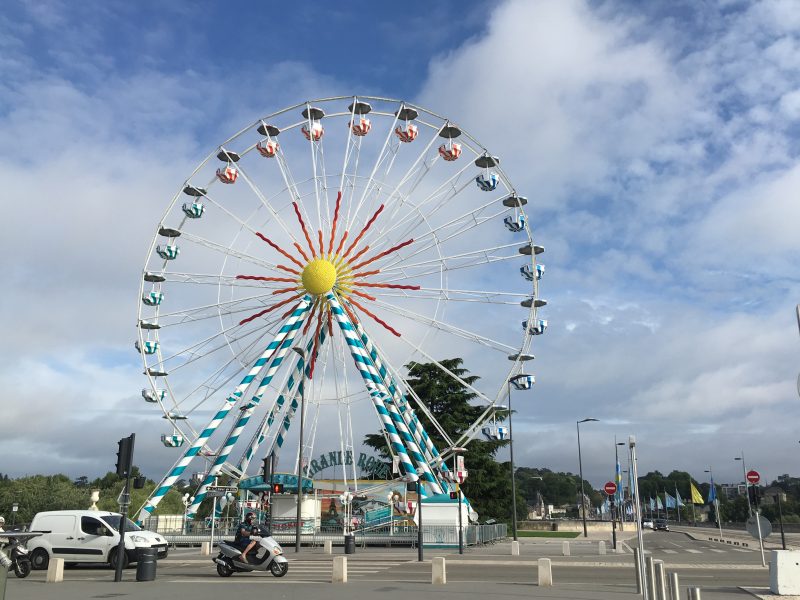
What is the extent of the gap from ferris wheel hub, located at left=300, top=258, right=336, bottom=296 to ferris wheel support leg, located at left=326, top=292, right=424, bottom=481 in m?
0.47

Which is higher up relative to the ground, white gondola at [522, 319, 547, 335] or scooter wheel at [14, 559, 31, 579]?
white gondola at [522, 319, 547, 335]

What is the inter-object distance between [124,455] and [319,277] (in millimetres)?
17926

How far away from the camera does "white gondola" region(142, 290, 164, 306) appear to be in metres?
34.8

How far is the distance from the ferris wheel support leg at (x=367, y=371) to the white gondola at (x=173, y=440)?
31.6ft

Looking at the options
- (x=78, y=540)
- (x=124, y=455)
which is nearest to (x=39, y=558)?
(x=78, y=540)

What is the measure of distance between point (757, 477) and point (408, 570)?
50.9 ft

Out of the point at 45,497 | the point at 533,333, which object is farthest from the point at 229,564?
the point at 45,497

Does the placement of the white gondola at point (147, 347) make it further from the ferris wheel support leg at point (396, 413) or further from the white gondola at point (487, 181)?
the white gondola at point (487, 181)

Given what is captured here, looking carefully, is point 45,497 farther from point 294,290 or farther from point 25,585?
point 25,585

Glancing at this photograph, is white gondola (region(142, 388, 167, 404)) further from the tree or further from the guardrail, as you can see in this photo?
the tree

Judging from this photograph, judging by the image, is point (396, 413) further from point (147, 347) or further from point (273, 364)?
point (147, 347)

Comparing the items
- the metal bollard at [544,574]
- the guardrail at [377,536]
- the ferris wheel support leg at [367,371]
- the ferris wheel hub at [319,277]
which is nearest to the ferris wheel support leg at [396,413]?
the ferris wheel support leg at [367,371]

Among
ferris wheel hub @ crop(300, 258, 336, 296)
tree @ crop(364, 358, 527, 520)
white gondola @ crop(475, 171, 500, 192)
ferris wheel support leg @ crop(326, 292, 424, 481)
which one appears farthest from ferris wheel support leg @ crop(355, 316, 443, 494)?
tree @ crop(364, 358, 527, 520)

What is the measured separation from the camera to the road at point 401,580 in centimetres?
1409
